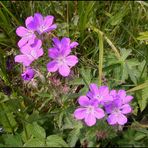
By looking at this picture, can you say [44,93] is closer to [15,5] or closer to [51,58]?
[51,58]

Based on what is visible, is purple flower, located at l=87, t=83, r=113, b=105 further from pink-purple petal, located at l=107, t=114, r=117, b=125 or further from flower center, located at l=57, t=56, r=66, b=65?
flower center, located at l=57, t=56, r=66, b=65

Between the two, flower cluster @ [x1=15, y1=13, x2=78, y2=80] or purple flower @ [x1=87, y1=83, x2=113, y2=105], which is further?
flower cluster @ [x1=15, y1=13, x2=78, y2=80]

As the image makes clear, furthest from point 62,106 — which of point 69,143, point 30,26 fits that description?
point 30,26

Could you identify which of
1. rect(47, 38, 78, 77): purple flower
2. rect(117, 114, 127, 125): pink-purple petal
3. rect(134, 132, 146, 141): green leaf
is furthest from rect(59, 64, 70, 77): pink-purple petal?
rect(134, 132, 146, 141): green leaf

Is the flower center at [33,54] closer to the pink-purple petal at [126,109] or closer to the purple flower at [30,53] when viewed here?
the purple flower at [30,53]

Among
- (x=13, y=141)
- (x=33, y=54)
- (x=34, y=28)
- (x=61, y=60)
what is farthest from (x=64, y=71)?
(x=13, y=141)

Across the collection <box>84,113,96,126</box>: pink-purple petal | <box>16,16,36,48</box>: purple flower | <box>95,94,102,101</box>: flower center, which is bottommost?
<box>84,113,96,126</box>: pink-purple petal

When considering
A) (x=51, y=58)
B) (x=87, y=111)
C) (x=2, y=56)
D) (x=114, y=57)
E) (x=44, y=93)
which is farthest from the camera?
(x=2, y=56)

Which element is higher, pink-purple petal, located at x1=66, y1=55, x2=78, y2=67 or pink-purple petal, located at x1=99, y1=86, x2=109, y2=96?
pink-purple petal, located at x1=66, y1=55, x2=78, y2=67
